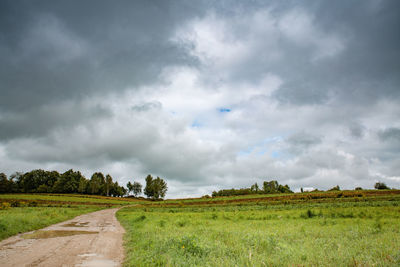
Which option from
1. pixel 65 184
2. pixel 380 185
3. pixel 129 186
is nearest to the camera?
pixel 380 185

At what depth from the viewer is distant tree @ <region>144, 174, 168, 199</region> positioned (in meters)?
145

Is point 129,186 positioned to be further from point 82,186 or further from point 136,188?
point 82,186

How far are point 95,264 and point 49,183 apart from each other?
149 meters

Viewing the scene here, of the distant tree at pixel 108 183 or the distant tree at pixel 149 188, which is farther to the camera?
the distant tree at pixel 149 188

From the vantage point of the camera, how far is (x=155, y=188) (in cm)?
14500

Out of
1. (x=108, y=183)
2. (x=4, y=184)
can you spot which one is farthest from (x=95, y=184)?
(x=4, y=184)

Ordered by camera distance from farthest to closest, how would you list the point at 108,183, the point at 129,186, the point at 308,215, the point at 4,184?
the point at 129,186 < the point at 108,183 < the point at 4,184 < the point at 308,215

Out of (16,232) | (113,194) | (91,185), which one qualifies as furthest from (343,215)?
(113,194)

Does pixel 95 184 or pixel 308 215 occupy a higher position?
pixel 95 184

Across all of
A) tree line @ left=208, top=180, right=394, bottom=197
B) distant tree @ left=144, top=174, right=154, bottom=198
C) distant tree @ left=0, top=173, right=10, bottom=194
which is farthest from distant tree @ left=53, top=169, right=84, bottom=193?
tree line @ left=208, top=180, right=394, bottom=197

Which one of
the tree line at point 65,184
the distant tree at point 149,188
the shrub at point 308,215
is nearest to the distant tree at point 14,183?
the tree line at point 65,184

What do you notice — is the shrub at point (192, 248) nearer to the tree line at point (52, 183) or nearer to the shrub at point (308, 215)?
the shrub at point (308, 215)

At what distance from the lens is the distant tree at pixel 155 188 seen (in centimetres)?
14456

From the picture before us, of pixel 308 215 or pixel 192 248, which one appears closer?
pixel 192 248
